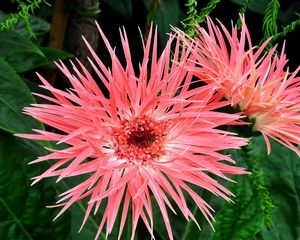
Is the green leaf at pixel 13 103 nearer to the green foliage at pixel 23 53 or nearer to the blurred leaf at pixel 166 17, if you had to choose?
the green foliage at pixel 23 53

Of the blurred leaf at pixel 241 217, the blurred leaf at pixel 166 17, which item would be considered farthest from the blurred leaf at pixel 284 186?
the blurred leaf at pixel 166 17

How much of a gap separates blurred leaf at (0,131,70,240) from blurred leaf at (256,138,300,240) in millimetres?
271

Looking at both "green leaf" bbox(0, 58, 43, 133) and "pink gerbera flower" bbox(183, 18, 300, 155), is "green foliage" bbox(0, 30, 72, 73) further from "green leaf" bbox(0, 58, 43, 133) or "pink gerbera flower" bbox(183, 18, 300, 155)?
"pink gerbera flower" bbox(183, 18, 300, 155)

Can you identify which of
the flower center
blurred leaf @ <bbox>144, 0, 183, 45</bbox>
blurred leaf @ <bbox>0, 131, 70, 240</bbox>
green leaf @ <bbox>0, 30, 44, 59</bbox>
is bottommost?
blurred leaf @ <bbox>0, 131, 70, 240</bbox>

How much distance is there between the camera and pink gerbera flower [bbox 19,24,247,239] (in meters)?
0.41

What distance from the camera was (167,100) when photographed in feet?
1.43

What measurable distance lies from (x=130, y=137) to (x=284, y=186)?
0.34 meters

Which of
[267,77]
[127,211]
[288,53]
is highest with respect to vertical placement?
[288,53]

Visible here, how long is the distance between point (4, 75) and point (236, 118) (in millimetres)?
256

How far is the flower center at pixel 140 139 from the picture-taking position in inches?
18.6

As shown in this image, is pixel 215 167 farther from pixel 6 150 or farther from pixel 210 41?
pixel 6 150

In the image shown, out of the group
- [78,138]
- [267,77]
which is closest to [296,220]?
[267,77]

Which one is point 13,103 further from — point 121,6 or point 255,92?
point 121,6

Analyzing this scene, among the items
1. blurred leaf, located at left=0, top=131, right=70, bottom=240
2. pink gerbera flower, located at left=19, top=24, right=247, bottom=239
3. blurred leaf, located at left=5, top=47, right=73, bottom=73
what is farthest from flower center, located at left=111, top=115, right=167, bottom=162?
blurred leaf, located at left=5, top=47, right=73, bottom=73
